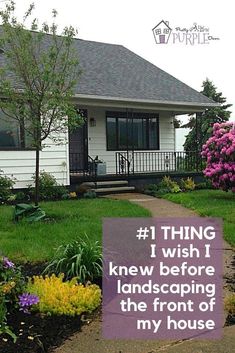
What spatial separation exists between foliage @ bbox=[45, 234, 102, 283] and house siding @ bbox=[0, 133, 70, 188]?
7002 millimetres

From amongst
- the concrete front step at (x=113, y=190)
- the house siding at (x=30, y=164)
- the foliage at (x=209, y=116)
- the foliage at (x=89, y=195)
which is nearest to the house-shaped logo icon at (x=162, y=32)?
the foliage at (x=209, y=116)

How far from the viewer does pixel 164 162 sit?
17047 millimetres

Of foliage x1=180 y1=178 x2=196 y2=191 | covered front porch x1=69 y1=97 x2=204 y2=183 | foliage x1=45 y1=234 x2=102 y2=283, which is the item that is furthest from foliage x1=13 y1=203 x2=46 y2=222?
foliage x1=180 y1=178 x2=196 y2=191

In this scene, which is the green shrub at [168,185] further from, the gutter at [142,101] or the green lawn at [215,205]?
the gutter at [142,101]

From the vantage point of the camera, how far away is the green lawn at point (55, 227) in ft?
18.8

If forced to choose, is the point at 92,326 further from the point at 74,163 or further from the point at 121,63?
the point at 121,63

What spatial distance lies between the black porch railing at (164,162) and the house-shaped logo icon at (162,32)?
529 cm

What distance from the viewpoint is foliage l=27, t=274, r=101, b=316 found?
3707mm

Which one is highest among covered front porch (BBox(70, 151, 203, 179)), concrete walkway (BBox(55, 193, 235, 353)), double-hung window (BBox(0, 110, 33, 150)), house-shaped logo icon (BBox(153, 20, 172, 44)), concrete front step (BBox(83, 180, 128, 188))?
house-shaped logo icon (BBox(153, 20, 172, 44))

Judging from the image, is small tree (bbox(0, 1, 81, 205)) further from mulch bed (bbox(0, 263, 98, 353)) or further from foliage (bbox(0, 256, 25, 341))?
mulch bed (bbox(0, 263, 98, 353))

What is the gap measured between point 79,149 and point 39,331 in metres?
12.0

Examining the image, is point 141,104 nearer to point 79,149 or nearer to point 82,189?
point 79,149

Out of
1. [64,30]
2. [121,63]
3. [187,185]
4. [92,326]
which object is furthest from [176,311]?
[121,63]

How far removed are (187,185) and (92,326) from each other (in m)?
10.9
